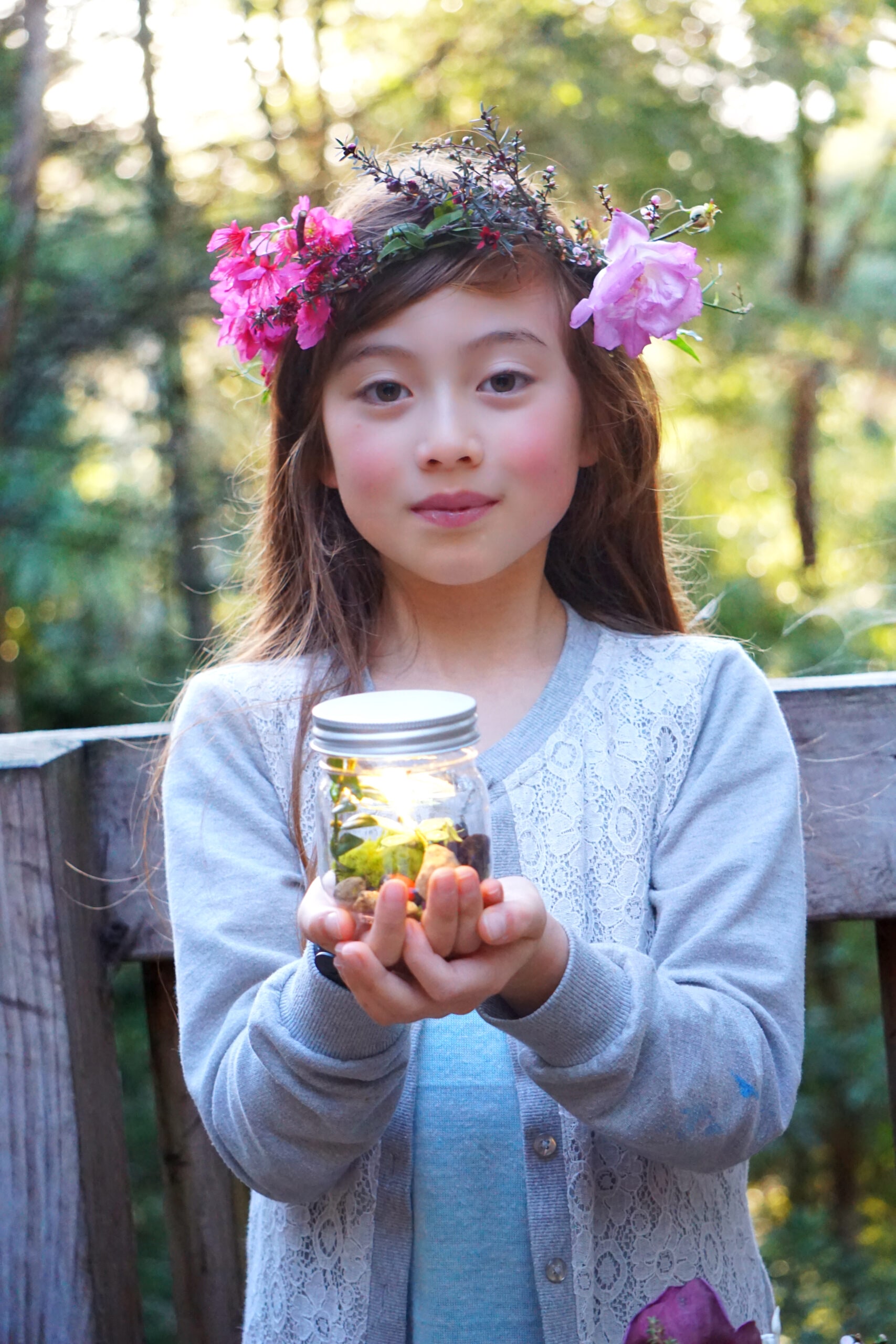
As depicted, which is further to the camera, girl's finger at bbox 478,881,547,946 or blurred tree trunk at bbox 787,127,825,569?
blurred tree trunk at bbox 787,127,825,569

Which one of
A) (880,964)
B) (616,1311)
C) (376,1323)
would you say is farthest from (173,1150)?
(880,964)

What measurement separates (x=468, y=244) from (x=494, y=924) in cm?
84

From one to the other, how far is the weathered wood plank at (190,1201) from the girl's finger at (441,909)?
0.87m

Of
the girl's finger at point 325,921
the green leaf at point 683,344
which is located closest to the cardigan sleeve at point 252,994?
the girl's finger at point 325,921

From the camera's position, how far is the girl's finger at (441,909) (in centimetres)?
101

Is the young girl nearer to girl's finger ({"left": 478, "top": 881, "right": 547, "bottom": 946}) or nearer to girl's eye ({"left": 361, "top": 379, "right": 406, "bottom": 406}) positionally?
girl's eye ({"left": 361, "top": 379, "right": 406, "bottom": 406})

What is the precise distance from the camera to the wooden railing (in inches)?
65.7

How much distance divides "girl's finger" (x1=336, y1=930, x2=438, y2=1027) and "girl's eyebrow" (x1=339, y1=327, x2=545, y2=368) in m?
0.73

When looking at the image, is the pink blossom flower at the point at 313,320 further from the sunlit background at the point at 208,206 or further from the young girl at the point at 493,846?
the sunlit background at the point at 208,206

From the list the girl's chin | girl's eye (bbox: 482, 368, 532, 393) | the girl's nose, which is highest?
girl's eye (bbox: 482, 368, 532, 393)

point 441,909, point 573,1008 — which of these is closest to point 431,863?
point 441,909

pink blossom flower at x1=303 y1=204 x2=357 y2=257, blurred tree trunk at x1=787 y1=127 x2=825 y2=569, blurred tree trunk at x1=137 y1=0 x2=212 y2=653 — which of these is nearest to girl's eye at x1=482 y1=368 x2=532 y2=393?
pink blossom flower at x1=303 y1=204 x2=357 y2=257

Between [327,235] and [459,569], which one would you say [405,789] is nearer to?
[459,569]

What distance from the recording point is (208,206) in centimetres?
526
